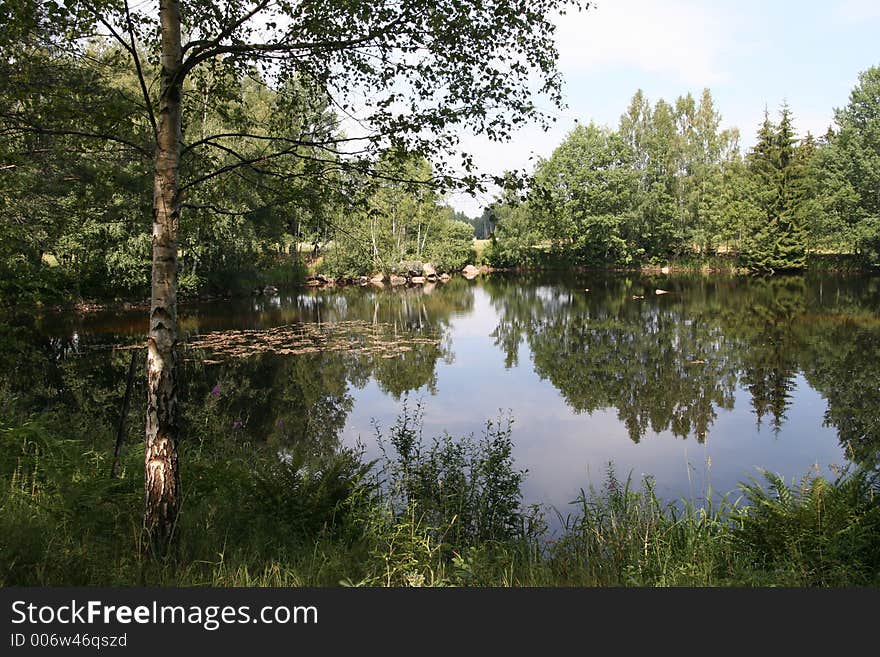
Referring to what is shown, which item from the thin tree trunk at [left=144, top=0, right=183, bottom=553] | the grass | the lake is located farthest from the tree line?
the thin tree trunk at [left=144, top=0, right=183, bottom=553]

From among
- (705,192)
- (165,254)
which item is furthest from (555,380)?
(705,192)

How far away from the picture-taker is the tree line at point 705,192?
46750mm

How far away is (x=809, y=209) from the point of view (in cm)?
4744

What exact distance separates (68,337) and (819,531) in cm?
2531

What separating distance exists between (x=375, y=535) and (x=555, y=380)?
12378mm

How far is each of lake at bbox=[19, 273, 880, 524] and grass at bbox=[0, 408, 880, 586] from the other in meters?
1.15

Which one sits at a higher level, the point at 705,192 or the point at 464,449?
the point at 705,192

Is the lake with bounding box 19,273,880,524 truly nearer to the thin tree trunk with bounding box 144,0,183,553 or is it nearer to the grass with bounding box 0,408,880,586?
the grass with bounding box 0,408,880,586

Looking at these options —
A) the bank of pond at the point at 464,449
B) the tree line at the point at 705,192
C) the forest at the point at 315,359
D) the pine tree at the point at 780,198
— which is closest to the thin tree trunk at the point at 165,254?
the forest at the point at 315,359

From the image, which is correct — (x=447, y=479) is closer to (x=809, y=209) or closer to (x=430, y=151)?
(x=430, y=151)

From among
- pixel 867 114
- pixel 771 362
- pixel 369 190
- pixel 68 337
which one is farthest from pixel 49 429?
Answer: pixel 867 114

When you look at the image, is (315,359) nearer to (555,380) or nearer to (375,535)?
(555,380)

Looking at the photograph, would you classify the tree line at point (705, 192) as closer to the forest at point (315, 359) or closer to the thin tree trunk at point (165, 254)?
the forest at point (315, 359)

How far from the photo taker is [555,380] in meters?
17.6
